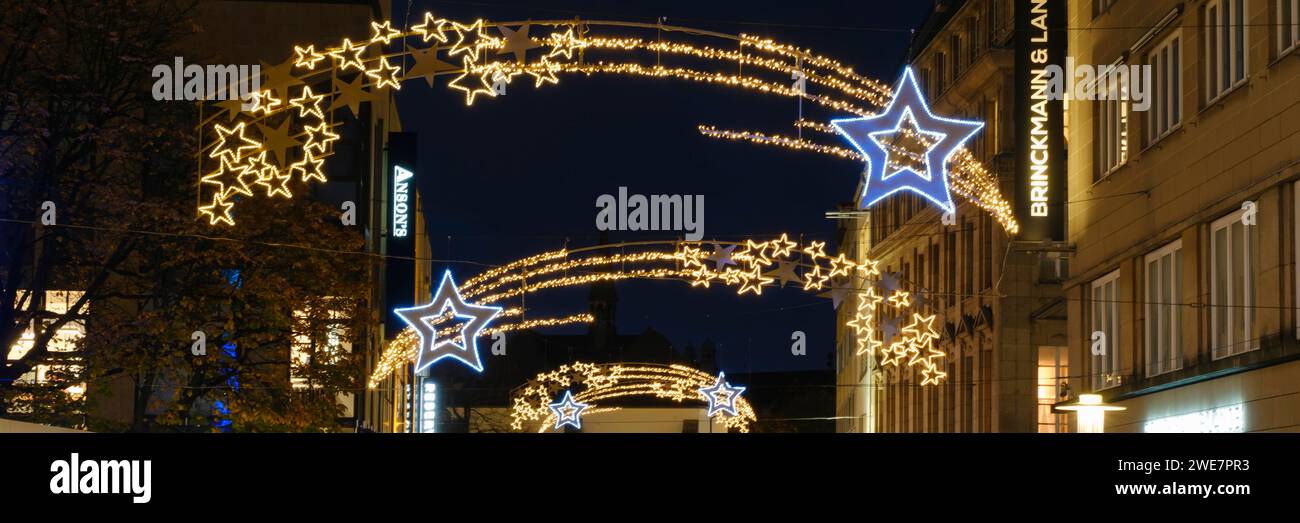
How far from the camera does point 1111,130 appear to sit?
30.8m

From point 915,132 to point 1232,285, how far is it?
745 centimetres

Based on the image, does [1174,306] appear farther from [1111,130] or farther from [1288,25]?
[1288,25]

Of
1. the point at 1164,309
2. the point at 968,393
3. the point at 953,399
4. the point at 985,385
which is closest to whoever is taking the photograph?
the point at 1164,309

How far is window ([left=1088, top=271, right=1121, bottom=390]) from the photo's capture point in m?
30.6

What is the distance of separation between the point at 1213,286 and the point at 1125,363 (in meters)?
4.46

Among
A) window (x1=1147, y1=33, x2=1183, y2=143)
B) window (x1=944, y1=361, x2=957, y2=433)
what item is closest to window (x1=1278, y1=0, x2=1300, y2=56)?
window (x1=1147, y1=33, x2=1183, y2=143)

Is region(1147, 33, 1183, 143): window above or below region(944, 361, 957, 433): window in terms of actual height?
above

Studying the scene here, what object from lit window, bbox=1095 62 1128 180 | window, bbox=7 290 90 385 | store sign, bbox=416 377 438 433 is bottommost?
store sign, bbox=416 377 438 433

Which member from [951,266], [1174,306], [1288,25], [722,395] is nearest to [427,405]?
[951,266]

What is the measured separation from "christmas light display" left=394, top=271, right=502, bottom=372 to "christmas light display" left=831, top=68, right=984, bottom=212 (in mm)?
11944

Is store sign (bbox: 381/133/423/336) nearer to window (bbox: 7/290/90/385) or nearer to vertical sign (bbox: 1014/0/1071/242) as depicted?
window (bbox: 7/290/90/385)

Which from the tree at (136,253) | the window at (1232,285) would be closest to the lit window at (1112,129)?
the window at (1232,285)

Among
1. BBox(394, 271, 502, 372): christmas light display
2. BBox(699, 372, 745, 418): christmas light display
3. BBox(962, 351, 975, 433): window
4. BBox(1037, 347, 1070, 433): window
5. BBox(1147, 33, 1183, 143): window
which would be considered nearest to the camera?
BBox(1147, 33, 1183, 143): window

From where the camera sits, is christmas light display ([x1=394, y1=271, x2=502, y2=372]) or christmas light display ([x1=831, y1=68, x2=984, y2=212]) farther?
christmas light display ([x1=394, y1=271, x2=502, y2=372])
